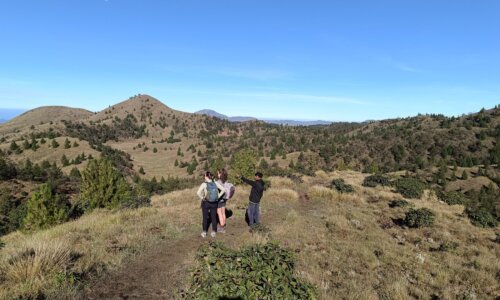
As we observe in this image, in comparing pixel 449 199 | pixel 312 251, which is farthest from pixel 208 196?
pixel 449 199

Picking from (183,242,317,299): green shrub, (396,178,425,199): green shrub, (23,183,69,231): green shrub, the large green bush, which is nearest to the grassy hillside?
(183,242,317,299): green shrub

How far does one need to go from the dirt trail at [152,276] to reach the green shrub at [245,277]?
0.80m

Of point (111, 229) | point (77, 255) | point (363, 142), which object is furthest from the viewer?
point (363, 142)

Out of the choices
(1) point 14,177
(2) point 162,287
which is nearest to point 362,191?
(2) point 162,287

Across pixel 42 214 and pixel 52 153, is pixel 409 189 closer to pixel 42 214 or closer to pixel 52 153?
pixel 42 214

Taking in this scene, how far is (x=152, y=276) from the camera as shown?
7680 millimetres

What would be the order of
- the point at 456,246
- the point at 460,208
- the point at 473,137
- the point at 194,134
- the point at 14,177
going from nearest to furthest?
the point at 456,246
the point at 460,208
the point at 14,177
the point at 473,137
the point at 194,134

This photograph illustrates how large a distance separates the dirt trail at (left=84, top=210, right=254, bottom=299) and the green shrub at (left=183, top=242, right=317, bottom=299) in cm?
80

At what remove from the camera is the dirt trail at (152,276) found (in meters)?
6.64

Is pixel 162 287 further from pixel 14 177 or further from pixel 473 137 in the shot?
pixel 473 137

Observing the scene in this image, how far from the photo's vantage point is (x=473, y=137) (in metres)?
90.9

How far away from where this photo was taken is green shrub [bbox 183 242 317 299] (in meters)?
5.55

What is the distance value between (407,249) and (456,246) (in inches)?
103

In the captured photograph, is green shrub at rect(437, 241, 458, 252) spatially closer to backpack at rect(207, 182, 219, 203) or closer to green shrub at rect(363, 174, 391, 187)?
backpack at rect(207, 182, 219, 203)
